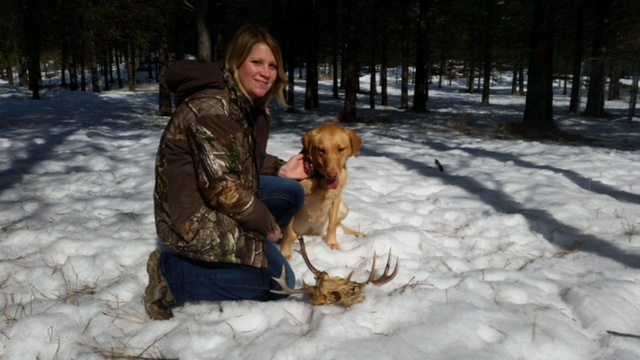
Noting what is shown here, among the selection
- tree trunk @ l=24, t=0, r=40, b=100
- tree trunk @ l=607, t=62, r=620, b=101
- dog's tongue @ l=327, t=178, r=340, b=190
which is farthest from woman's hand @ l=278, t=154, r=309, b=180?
tree trunk @ l=607, t=62, r=620, b=101

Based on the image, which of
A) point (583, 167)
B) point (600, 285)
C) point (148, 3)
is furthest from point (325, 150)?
point (148, 3)

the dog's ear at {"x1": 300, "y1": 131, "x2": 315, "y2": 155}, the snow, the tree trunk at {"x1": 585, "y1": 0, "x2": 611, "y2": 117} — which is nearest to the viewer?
the snow

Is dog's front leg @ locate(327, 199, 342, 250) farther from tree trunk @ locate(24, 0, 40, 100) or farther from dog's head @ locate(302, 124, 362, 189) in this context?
tree trunk @ locate(24, 0, 40, 100)

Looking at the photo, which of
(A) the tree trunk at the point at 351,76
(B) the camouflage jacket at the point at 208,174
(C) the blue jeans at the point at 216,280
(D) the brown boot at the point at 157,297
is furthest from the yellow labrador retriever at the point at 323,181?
(A) the tree trunk at the point at 351,76

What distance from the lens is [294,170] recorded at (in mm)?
3746

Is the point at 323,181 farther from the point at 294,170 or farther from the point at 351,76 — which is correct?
the point at 351,76

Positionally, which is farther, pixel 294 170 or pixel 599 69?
pixel 599 69

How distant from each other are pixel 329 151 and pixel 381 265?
113 cm

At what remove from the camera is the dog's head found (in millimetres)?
3539

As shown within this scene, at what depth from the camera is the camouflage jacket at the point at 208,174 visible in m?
2.30

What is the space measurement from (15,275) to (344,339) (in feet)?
8.45

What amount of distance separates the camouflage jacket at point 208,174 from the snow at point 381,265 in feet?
1.60

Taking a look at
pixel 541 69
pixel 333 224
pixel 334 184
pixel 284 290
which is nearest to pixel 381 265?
pixel 333 224

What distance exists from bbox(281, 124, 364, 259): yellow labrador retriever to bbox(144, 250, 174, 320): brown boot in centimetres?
123
